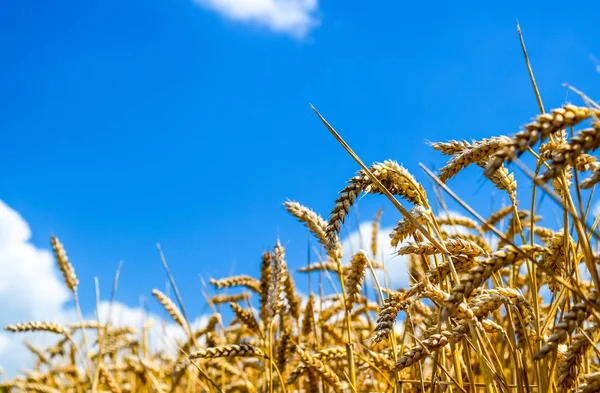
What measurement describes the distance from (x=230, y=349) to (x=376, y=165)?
105 cm

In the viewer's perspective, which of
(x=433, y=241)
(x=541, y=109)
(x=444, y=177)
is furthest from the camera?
(x=541, y=109)

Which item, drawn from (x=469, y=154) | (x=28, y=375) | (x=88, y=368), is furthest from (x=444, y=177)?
(x=28, y=375)

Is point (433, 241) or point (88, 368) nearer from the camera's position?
point (433, 241)

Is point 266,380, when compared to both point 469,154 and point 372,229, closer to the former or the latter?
point 372,229

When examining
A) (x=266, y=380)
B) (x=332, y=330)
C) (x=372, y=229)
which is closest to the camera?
(x=266, y=380)

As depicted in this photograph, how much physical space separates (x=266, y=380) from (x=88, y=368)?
1236 mm

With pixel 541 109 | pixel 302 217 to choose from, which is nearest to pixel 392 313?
pixel 541 109

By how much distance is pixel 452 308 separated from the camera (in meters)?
0.99

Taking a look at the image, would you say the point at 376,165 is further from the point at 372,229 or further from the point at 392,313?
the point at 372,229

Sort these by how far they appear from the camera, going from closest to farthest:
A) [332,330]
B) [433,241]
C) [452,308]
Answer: [452,308]
[433,241]
[332,330]

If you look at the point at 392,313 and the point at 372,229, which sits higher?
the point at 372,229

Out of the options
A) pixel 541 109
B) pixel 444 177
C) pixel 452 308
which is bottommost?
pixel 452 308

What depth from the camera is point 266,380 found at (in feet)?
9.09

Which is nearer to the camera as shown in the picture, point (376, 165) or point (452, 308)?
point (452, 308)
